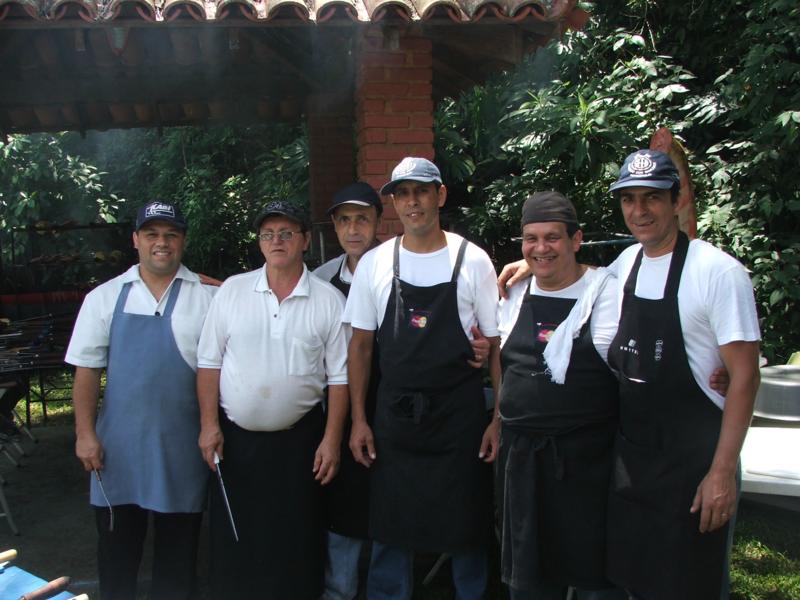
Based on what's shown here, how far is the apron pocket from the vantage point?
292cm

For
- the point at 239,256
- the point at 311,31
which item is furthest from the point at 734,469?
the point at 239,256

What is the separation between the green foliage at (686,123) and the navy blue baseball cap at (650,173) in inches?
161

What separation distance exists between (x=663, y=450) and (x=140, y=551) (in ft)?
7.32

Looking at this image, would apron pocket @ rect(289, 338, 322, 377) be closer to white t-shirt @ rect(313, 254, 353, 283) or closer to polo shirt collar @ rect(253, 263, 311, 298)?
polo shirt collar @ rect(253, 263, 311, 298)

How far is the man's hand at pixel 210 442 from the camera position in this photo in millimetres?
2965

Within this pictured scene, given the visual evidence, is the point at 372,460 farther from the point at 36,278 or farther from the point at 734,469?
the point at 36,278

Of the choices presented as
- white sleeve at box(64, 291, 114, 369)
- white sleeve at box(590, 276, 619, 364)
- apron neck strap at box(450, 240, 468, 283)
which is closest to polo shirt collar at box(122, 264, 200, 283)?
white sleeve at box(64, 291, 114, 369)

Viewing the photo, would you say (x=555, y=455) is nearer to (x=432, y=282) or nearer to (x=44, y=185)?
(x=432, y=282)

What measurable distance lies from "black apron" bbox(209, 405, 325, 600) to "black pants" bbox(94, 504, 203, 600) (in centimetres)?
11

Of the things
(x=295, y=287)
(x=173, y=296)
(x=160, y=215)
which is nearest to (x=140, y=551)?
(x=173, y=296)

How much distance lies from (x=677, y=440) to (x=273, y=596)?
1823 mm

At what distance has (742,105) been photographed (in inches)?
266

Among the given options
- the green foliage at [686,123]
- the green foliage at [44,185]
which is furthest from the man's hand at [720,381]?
the green foliage at [44,185]

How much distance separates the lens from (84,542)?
14.4 feet
